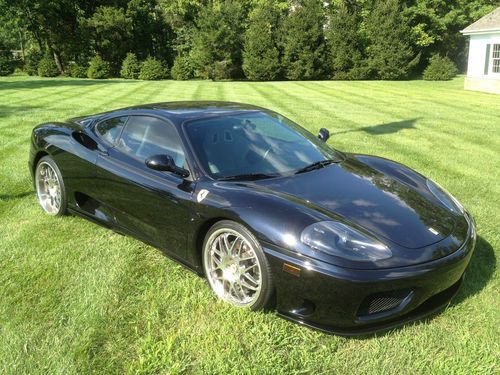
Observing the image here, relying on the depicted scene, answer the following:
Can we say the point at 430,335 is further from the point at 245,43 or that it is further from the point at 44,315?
the point at 245,43

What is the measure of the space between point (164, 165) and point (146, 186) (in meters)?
0.37

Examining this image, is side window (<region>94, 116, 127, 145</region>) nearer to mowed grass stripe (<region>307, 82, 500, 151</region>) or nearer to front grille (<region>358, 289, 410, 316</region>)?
front grille (<region>358, 289, 410, 316</region>)

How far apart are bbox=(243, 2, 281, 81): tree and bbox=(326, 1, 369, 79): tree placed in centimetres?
401

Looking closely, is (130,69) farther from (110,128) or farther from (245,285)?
(245,285)

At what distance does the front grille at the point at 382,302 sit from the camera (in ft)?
8.95

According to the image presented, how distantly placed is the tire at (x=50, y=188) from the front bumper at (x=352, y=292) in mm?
2709

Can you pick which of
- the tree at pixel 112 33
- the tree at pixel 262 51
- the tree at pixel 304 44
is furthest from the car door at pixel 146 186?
the tree at pixel 112 33

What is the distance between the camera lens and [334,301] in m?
2.69

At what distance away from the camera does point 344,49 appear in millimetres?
33656

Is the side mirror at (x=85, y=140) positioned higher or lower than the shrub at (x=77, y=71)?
higher

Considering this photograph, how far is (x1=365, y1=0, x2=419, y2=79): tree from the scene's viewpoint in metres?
33.2

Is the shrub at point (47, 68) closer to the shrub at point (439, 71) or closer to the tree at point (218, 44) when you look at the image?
the tree at point (218, 44)

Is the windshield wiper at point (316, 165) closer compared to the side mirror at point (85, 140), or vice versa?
the windshield wiper at point (316, 165)

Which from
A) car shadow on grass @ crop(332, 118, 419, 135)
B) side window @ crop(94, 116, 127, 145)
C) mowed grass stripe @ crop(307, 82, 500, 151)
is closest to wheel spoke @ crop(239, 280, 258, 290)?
side window @ crop(94, 116, 127, 145)
